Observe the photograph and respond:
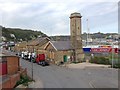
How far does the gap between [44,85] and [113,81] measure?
8533 mm

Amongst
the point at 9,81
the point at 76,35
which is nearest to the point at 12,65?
the point at 9,81

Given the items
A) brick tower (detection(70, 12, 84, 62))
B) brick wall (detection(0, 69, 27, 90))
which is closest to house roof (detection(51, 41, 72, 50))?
brick tower (detection(70, 12, 84, 62))

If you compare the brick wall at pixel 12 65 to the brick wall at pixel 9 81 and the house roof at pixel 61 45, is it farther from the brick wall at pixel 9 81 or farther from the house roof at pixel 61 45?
the house roof at pixel 61 45

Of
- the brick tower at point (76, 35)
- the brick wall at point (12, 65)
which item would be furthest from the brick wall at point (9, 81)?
the brick tower at point (76, 35)

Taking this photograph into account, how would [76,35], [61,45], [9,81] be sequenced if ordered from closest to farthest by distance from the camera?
[9,81]
[61,45]
[76,35]

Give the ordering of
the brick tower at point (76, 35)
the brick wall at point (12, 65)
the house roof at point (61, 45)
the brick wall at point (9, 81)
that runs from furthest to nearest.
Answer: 1. the brick tower at point (76, 35)
2. the house roof at point (61, 45)
3. the brick wall at point (12, 65)
4. the brick wall at point (9, 81)

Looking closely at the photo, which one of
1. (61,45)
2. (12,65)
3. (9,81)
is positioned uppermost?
(61,45)

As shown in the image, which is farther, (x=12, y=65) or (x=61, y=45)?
(x=61, y=45)

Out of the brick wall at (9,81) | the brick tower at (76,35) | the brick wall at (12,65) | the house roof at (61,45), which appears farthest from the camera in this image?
the brick tower at (76,35)

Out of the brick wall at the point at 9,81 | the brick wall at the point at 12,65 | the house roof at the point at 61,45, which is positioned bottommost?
the brick wall at the point at 9,81

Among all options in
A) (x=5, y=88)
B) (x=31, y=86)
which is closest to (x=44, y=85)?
(x=31, y=86)

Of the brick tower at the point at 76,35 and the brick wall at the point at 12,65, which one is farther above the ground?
the brick tower at the point at 76,35

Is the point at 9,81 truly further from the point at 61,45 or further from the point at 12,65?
the point at 61,45

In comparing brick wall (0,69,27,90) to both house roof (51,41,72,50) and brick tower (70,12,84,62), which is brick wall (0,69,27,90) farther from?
brick tower (70,12,84,62)
